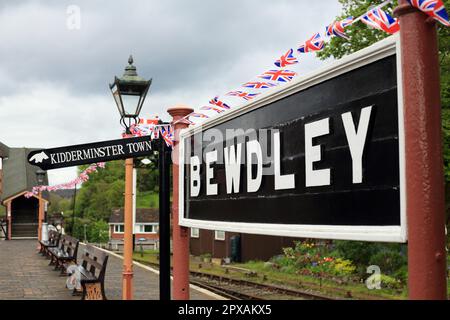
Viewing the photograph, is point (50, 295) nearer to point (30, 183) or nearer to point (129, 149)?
point (129, 149)

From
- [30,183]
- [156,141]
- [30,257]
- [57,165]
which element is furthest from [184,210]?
[30,183]

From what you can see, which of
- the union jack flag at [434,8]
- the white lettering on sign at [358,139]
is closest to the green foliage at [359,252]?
the white lettering on sign at [358,139]

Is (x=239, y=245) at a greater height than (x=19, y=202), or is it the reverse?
(x=19, y=202)

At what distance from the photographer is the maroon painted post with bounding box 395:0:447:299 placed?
5.32ft

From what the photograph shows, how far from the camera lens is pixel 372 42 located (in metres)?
19.3

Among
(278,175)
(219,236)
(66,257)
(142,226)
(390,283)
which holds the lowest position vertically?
(142,226)

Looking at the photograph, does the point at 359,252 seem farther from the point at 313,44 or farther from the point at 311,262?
the point at 313,44

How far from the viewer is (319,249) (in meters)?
23.0

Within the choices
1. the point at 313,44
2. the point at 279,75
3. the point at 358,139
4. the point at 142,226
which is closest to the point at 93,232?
the point at 142,226

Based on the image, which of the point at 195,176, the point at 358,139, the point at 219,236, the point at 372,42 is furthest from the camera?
the point at 219,236

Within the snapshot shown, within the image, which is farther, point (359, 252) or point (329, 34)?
point (359, 252)

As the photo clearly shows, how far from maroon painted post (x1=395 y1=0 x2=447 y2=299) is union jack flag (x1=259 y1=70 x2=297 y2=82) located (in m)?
1.69

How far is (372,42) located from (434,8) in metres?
18.8

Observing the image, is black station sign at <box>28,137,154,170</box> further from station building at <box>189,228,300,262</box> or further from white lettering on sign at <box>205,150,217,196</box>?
station building at <box>189,228,300,262</box>
